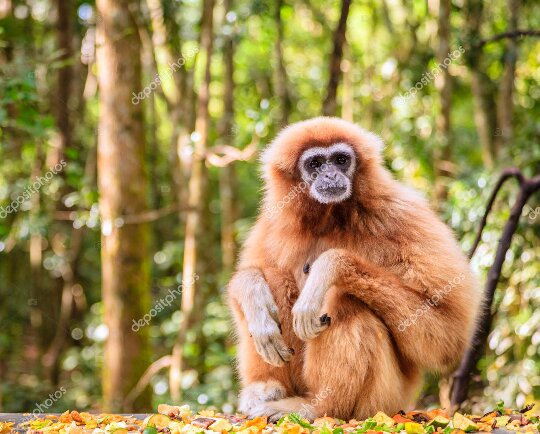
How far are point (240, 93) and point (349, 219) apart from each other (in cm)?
1006

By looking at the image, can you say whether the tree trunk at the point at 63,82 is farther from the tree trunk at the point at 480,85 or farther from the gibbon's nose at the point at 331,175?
the gibbon's nose at the point at 331,175

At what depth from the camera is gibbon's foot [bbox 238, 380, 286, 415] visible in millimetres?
4593

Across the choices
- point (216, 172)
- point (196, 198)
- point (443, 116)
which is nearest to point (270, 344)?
point (196, 198)

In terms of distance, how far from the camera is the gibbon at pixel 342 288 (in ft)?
13.8

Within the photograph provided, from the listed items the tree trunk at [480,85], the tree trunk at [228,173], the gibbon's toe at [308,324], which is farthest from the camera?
the tree trunk at [228,173]

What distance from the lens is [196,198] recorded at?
906 cm

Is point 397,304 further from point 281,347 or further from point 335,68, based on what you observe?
point 335,68

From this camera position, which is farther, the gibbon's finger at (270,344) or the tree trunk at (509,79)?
the tree trunk at (509,79)

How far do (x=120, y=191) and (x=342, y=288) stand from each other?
136 inches

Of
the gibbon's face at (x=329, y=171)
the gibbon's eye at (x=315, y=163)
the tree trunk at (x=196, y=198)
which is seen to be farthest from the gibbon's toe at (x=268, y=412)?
the tree trunk at (x=196, y=198)

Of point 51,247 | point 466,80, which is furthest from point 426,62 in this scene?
point 51,247

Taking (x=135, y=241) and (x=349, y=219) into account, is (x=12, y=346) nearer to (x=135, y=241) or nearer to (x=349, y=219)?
(x=135, y=241)

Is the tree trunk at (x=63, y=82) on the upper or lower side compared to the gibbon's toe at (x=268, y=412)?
upper

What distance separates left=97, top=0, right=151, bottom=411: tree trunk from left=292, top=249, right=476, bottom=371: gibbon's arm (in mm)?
3246
